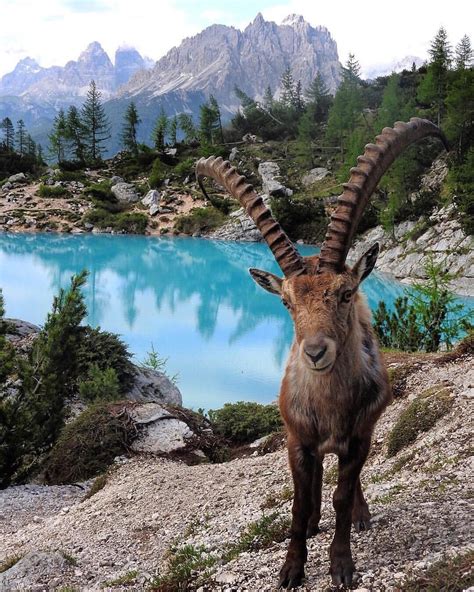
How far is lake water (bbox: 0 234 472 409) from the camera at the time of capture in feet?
84.8

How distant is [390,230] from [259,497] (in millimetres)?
46033

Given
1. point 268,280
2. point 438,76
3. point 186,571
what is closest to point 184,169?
point 438,76

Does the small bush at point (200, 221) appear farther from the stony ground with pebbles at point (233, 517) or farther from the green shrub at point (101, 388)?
the stony ground with pebbles at point (233, 517)

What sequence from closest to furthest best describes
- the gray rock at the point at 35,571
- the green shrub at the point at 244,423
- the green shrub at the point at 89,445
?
the gray rock at the point at 35,571 → the green shrub at the point at 89,445 → the green shrub at the point at 244,423

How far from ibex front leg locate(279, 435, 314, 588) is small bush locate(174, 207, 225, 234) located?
65452mm

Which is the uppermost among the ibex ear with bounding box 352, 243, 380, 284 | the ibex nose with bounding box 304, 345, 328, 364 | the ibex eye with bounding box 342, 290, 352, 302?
the ibex ear with bounding box 352, 243, 380, 284

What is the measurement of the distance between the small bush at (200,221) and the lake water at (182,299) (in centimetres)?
340

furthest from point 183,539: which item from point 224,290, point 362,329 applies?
point 224,290

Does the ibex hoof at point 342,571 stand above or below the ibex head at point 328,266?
below

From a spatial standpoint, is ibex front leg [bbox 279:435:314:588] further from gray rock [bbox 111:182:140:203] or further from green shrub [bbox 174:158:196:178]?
green shrub [bbox 174:158:196:178]

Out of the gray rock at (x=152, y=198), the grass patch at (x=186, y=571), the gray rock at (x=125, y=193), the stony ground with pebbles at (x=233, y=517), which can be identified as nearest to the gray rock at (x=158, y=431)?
the stony ground with pebbles at (x=233, y=517)

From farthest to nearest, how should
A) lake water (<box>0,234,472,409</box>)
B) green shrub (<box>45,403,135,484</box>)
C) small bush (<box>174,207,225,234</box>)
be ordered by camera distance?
small bush (<box>174,207,225,234</box>), lake water (<box>0,234,472,409</box>), green shrub (<box>45,403,135,484</box>)

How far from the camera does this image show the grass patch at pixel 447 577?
3625 millimetres

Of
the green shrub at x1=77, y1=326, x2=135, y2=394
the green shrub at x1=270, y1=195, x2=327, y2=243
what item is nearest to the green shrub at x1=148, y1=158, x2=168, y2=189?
the green shrub at x1=270, y1=195, x2=327, y2=243
